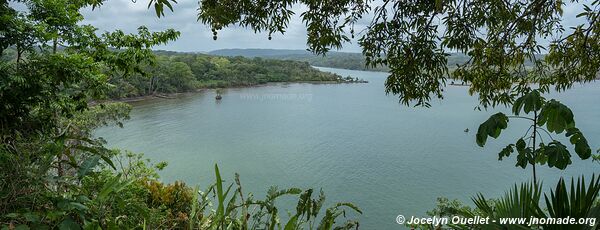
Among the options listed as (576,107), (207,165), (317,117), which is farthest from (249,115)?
(576,107)

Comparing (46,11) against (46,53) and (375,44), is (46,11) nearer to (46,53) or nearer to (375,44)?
(46,53)

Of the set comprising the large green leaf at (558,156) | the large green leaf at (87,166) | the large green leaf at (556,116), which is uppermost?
the large green leaf at (556,116)

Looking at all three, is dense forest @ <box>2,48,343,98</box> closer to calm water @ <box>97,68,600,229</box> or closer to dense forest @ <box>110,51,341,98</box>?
dense forest @ <box>110,51,341,98</box>

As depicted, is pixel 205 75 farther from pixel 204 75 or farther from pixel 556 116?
pixel 556 116

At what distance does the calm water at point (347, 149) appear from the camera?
14.4 meters

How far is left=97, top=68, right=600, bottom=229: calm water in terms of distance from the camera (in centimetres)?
1440

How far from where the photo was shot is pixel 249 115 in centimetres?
3145

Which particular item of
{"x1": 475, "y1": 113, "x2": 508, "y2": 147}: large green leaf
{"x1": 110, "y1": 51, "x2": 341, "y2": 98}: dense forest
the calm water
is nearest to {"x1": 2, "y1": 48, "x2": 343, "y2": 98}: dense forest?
{"x1": 110, "y1": 51, "x2": 341, "y2": 98}: dense forest

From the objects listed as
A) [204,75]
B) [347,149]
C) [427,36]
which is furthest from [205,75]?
[427,36]

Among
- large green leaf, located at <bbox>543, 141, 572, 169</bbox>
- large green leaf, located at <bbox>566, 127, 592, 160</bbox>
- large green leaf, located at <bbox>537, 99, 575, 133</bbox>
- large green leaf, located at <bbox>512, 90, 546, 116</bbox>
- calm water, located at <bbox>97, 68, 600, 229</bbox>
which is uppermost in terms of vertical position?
large green leaf, located at <bbox>512, 90, 546, 116</bbox>

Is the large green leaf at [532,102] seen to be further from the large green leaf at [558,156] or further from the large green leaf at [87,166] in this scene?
the large green leaf at [87,166]

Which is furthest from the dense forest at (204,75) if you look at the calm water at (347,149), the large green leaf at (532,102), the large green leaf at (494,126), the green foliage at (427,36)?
the large green leaf at (532,102)

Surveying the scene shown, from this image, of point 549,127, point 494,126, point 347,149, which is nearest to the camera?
point 549,127

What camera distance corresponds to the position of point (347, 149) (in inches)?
793
